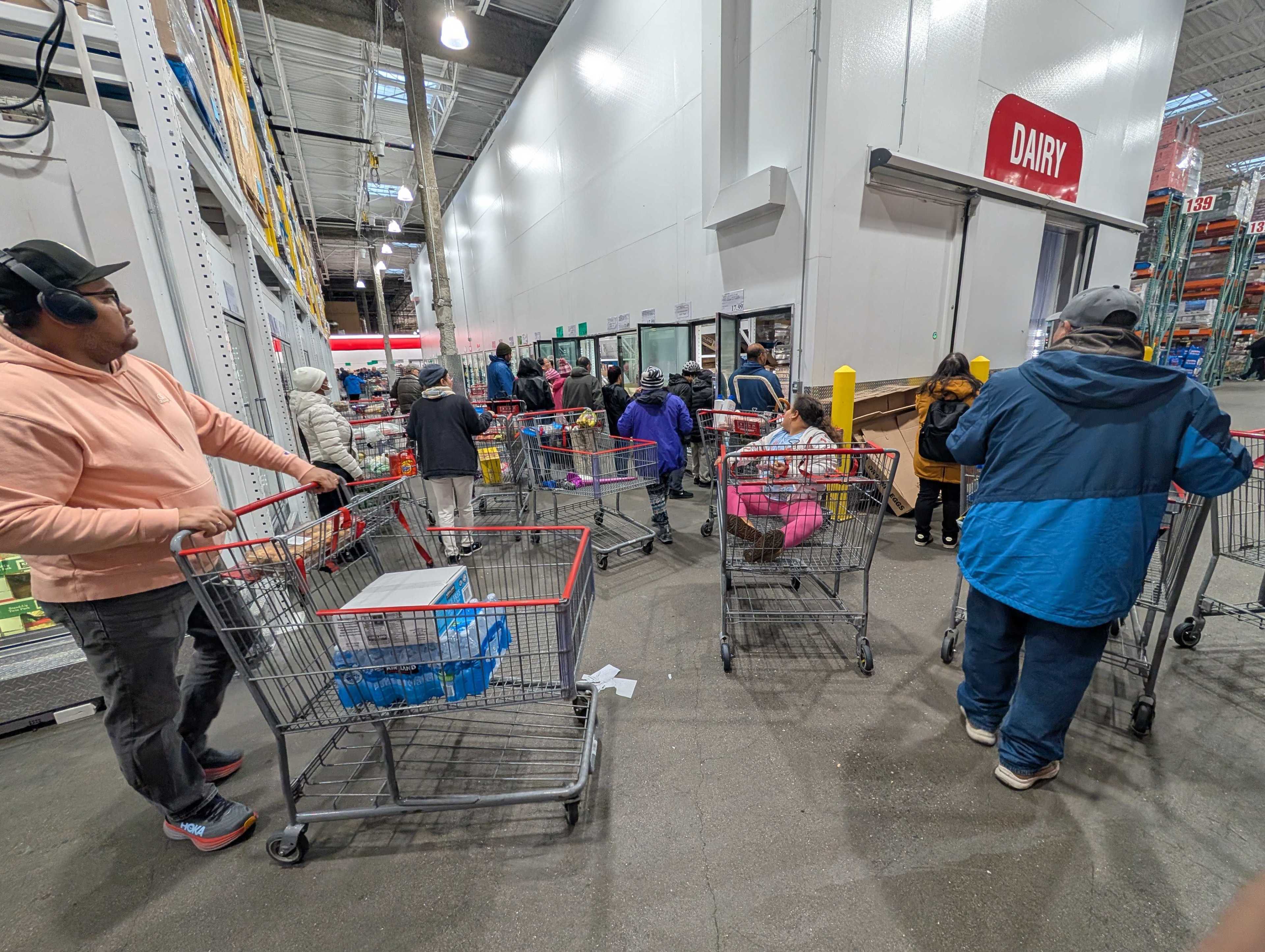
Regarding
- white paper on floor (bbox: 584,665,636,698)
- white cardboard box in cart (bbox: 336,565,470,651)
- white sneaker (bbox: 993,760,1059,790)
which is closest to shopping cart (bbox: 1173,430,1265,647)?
white sneaker (bbox: 993,760,1059,790)

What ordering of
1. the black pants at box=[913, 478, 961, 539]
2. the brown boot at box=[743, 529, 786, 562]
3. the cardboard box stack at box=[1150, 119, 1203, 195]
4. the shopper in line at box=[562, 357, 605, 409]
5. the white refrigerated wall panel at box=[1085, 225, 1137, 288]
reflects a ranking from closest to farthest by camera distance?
the brown boot at box=[743, 529, 786, 562], the black pants at box=[913, 478, 961, 539], the shopper in line at box=[562, 357, 605, 409], the white refrigerated wall panel at box=[1085, 225, 1137, 288], the cardboard box stack at box=[1150, 119, 1203, 195]

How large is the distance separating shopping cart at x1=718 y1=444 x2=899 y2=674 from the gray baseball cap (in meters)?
0.88

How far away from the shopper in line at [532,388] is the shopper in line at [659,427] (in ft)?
10.8

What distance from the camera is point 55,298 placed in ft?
4.30

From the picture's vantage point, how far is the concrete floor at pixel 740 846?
4.86ft

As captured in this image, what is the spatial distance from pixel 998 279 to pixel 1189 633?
6.12m

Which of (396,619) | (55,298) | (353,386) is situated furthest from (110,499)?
(353,386)

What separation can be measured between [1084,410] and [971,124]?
6998 millimetres

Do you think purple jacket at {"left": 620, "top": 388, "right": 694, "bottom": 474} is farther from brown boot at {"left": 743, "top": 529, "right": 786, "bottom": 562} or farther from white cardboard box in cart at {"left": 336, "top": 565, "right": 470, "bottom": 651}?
white cardboard box in cart at {"left": 336, "top": 565, "right": 470, "bottom": 651}

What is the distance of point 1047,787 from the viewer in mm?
1898

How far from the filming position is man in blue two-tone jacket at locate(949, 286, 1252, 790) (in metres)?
1.55

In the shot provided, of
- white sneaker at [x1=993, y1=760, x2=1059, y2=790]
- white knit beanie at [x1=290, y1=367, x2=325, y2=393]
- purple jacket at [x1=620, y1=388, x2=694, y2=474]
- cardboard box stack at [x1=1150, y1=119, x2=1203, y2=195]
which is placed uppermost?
cardboard box stack at [x1=1150, y1=119, x2=1203, y2=195]

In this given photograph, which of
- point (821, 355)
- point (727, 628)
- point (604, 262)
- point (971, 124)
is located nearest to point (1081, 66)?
point (971, 124)

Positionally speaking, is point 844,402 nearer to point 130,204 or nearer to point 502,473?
point 502,473
